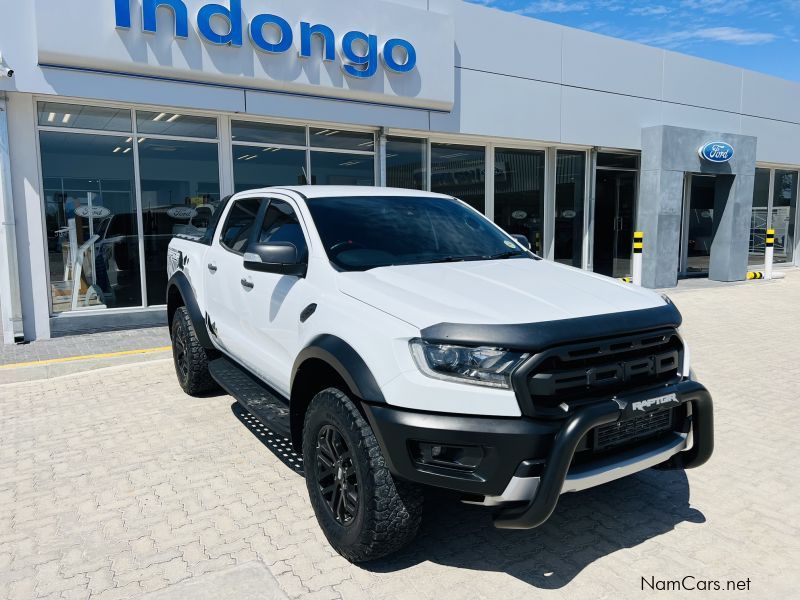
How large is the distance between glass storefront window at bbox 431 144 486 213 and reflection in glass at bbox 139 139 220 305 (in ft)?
15.6

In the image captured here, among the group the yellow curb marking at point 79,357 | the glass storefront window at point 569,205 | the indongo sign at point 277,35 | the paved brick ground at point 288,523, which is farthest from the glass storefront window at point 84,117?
the glass storefront window at point 569,205

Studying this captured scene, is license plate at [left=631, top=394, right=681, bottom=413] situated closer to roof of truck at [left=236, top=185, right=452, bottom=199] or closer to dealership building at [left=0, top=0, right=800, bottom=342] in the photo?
roof of truck at [left=236, top=185, right=452, bottom=199]

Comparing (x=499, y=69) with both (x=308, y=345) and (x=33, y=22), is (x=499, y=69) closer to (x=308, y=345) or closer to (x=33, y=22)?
(x=33, y=22)

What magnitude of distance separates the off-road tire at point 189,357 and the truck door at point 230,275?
41 centimetres

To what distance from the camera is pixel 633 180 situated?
1609 centimetres

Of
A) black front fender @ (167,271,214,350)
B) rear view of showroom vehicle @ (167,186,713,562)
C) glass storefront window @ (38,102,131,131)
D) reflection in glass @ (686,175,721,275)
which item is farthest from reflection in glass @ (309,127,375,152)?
reflection in glass @ (686,175,721,275)

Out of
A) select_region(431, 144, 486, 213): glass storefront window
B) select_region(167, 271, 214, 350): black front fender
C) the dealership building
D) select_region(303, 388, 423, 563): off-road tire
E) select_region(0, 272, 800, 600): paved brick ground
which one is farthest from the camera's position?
select_region(431, 144, 486, 213): glass storefront window

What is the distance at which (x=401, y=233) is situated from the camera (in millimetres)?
3990

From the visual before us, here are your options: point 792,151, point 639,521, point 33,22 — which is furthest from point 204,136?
point 792,151

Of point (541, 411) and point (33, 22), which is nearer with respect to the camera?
point (541, 411)

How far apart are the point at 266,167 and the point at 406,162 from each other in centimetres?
304

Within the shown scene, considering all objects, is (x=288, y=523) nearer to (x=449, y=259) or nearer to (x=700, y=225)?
Answer: (x=449, y=259)

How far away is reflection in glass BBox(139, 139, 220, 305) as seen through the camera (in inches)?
383

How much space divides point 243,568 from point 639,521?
7.29 feet
